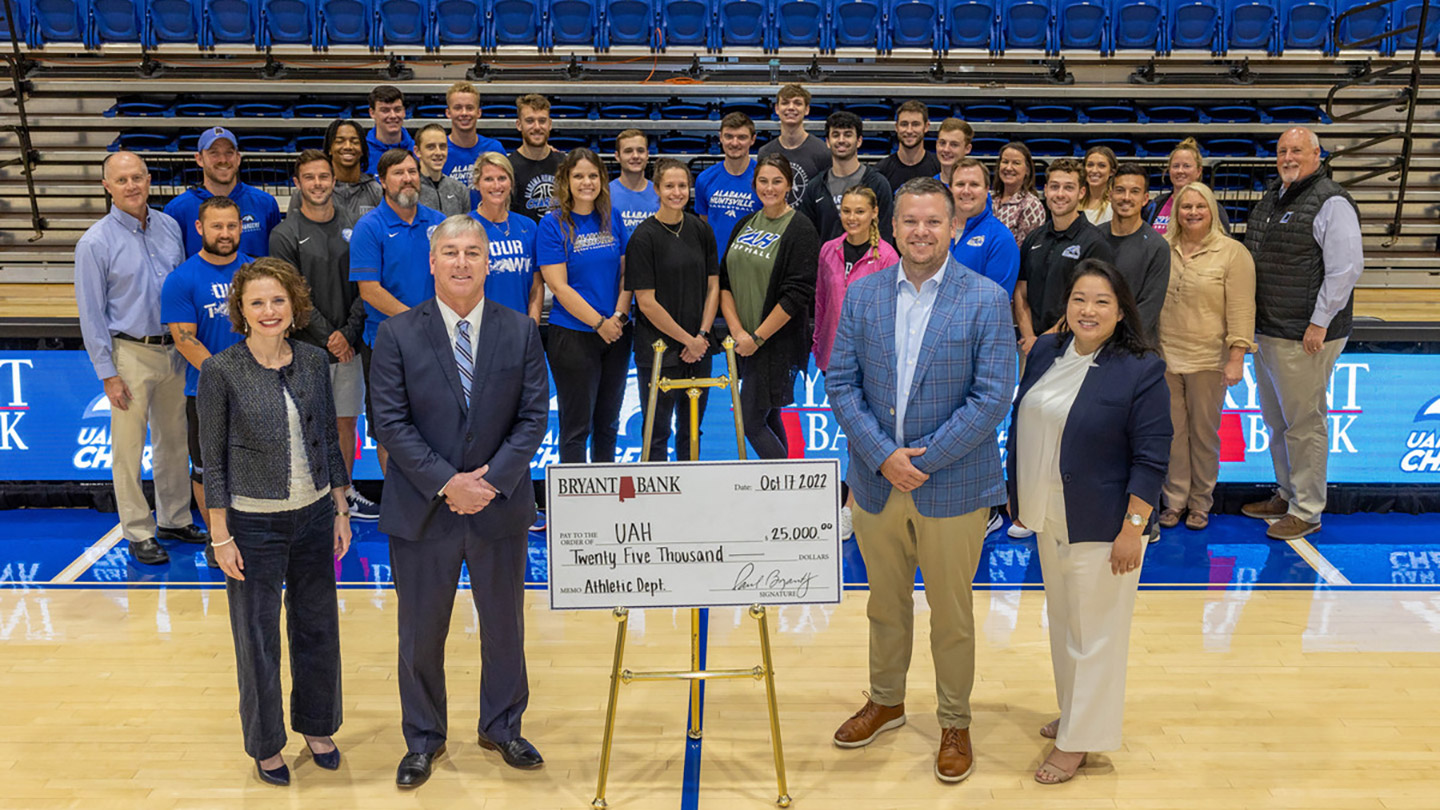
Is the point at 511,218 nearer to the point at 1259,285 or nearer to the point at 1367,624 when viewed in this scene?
the point at 1259,285

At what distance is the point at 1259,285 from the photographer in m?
5.60

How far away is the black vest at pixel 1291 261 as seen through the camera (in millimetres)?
5379

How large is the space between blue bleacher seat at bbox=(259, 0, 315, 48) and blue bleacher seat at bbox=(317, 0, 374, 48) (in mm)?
108

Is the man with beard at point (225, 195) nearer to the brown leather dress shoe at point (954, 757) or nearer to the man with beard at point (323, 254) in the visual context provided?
the man with beard at point (323, 254)

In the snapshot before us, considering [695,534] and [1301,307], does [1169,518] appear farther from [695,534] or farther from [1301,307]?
[695,534]

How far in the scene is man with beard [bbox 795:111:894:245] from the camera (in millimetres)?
5371

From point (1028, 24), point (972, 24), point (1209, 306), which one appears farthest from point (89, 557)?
point (1028, 24)

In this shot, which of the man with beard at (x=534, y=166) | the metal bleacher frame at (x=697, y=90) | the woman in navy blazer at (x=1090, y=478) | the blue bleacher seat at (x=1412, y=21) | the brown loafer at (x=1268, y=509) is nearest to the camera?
the woman in navy blazer at (x=1090, y=478)

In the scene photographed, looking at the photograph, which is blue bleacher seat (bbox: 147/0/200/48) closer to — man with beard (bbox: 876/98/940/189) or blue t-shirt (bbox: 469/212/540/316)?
blue t-shirt (bbox: 469/212/540/316)

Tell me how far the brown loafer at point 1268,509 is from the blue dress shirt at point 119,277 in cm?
540

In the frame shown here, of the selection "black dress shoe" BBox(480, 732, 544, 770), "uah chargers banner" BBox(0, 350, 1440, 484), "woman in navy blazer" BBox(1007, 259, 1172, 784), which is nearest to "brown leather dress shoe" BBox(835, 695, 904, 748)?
"woman in navy blazer" BBox(1007, 259, 1172, 784)

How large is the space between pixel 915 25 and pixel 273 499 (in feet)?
33.2

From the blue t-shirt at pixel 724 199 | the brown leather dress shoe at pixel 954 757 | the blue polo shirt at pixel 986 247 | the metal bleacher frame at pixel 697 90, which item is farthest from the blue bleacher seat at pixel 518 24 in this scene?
the brown leather dress shoe at pixel 954 757

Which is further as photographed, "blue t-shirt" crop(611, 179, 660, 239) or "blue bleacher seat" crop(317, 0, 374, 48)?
"blue bleacher seat" crop(317, 0, 374, 48)
